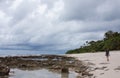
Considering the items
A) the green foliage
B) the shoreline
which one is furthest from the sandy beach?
the green foliage

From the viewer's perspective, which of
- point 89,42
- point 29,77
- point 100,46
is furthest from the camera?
point 89,42

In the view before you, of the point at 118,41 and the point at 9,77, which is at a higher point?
the point at 118,41

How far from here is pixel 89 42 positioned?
400ft

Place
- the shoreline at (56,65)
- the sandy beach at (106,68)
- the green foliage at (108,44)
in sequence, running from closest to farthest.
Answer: the sandy beach at (106,68), the shoreline at (56,65), the green foliage at (108,44)

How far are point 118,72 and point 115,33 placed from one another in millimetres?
81540

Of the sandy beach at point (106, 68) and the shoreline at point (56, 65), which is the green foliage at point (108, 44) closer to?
the shoreline at point (56, 65)

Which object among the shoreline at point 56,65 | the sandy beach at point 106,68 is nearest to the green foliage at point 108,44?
the shoreline at point 56,65

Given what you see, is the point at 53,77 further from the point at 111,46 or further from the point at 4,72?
the point at 111,46

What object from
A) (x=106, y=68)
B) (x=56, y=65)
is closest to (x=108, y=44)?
(x=56, y=65)

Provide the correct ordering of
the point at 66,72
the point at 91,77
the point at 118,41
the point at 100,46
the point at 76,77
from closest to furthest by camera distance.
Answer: the point at 91,77 < the point at 76,77 < the point at 66,72 < the point at 118,41 < the point at 100,46

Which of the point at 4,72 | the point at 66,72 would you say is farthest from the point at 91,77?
the point at 4,72

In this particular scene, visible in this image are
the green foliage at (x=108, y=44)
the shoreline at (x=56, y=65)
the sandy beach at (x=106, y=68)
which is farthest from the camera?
the green foliage at (x=108, y=44)

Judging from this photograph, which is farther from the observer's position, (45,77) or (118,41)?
(118,41)

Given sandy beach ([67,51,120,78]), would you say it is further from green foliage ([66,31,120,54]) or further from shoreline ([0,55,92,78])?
green foliage ([66,31,120,54])
